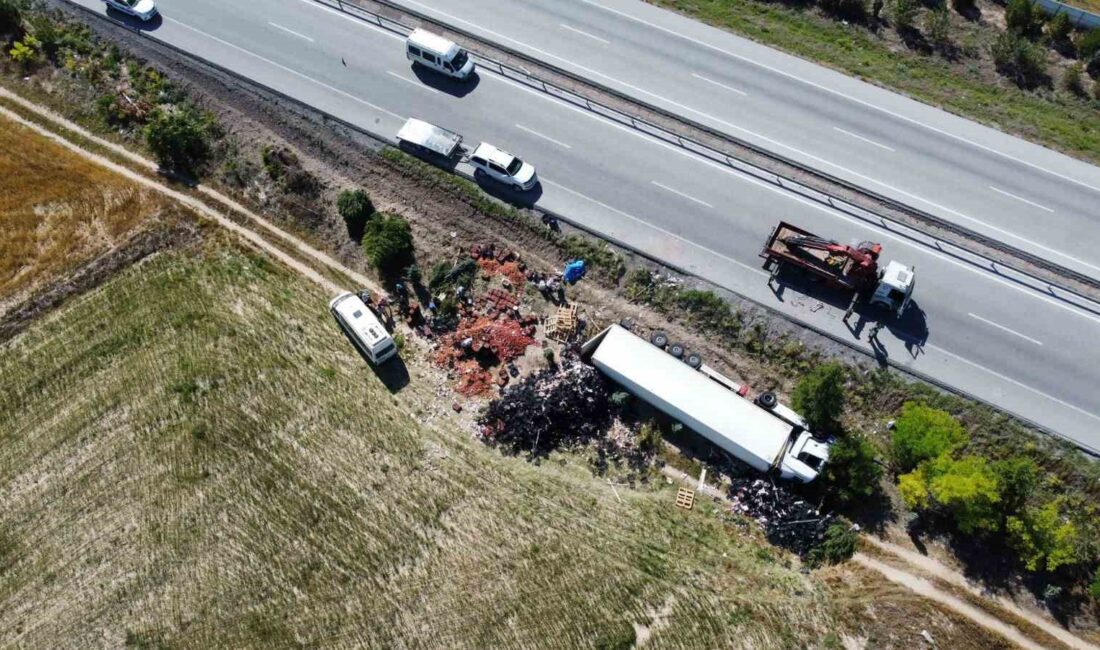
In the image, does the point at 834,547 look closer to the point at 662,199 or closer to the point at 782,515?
the point at 782,515

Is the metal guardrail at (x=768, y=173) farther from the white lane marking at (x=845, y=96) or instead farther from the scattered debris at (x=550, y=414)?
the scattered debris at (x=550, y=414)

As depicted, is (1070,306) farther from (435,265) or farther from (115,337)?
(115,337)

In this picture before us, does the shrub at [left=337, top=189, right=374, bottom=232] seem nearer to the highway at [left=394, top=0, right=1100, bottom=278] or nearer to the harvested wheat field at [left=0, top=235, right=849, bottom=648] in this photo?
the harvested wheat field at [left=0, top=235, right=849, bottom=648]

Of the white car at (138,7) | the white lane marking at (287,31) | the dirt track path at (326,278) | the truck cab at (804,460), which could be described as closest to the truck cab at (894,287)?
the truck cab at (804,460)

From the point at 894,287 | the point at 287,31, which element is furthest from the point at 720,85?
the point at 287,31

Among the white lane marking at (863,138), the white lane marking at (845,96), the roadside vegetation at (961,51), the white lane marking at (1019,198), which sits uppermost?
the roadside vegetation at (961,51)

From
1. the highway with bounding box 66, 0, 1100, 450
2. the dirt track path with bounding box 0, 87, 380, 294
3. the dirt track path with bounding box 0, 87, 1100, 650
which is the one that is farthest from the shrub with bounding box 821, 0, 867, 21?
the dirt track path with bounding box 0, 87, 380, 294
